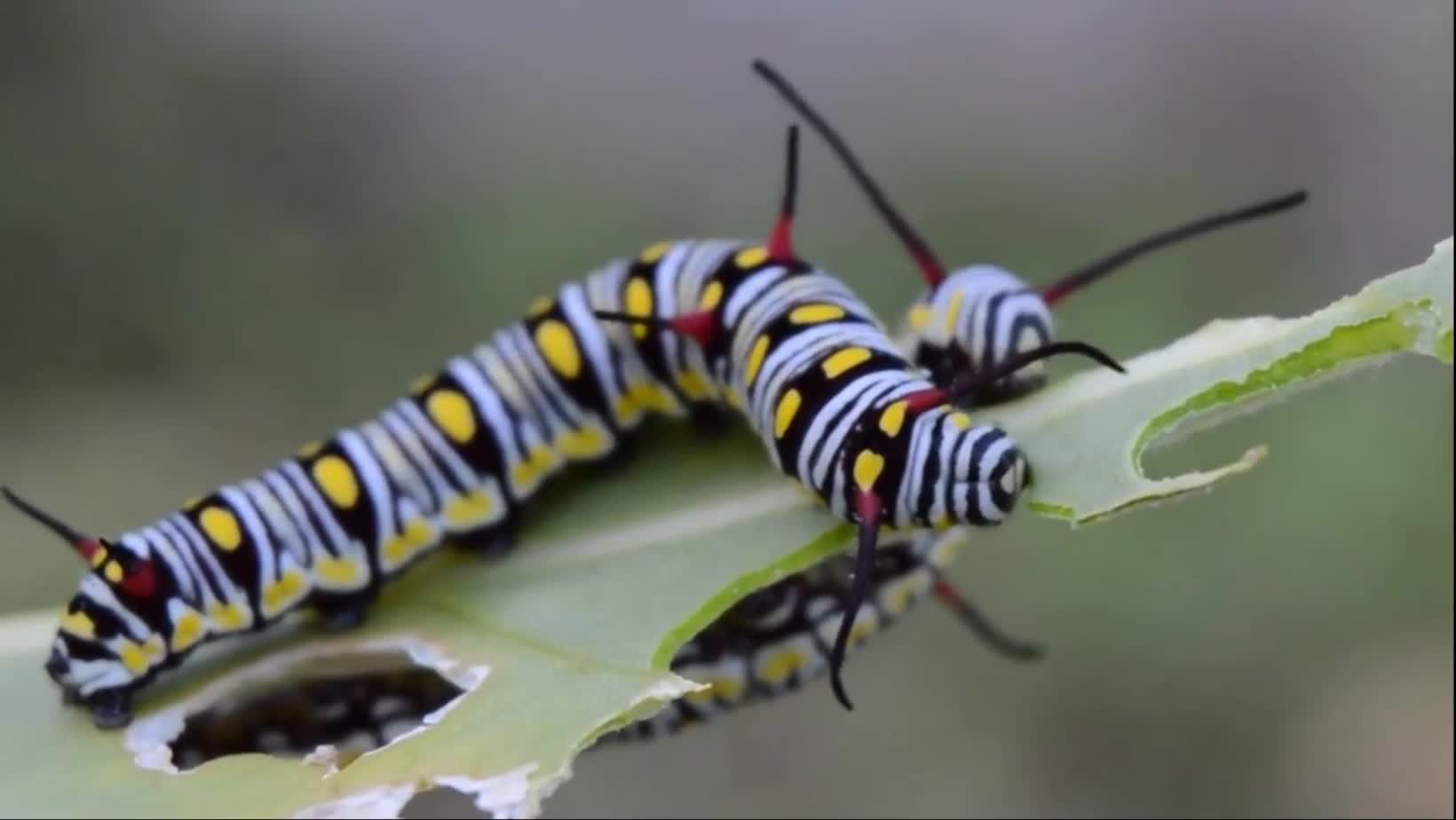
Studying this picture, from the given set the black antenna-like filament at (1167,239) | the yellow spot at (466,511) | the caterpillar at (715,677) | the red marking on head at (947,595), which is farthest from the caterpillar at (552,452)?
the red marking on head at (947,595)

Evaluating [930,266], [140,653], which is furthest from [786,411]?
[140,653]

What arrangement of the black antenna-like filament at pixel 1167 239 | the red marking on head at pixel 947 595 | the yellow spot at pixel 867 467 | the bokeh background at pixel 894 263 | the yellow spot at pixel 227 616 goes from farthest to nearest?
the bokeh background at pixel 894 263 → the red marking on head at pixel 947 595 → the yellow spot at pixel 227 616 → the black antenna-like filament at pixel 1167 239 → the yellow spot at pixel 867 467

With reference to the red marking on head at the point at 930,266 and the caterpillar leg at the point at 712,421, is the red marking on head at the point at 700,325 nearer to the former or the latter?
the caterpillar leg at the point at 712,421

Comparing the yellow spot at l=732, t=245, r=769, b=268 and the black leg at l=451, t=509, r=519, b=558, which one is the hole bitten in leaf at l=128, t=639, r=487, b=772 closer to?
the black leg at l=451, t=509, r=519, b=558

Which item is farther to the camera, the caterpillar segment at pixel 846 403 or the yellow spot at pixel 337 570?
the yellow spot at pixel 337 570

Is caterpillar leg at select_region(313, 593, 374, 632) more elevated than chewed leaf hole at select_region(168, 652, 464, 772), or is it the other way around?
caterpillar leg at select_region(313, 593, 374, 632)

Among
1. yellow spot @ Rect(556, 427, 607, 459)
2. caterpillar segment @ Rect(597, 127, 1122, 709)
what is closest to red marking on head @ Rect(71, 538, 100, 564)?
yellow spot @ Rect(556, 427, 607, 459)

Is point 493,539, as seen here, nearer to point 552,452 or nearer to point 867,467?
point 552,452
